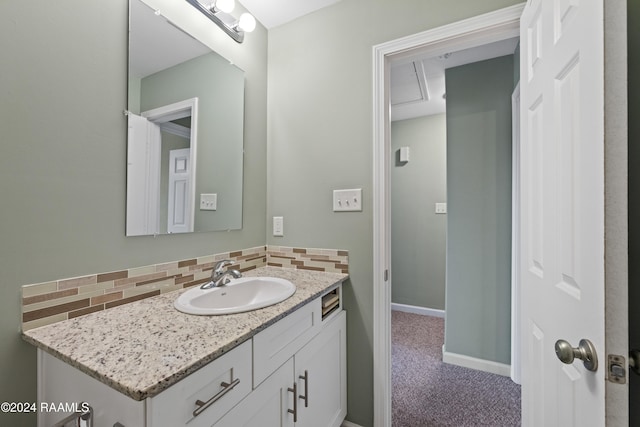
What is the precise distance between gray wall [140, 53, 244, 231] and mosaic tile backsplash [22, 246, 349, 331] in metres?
0.19

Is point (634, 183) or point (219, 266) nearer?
point (634, 183)

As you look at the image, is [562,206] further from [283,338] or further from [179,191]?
[179,191]

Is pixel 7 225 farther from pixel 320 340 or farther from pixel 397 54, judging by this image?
pixel 397 54

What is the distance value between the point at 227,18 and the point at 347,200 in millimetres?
1180

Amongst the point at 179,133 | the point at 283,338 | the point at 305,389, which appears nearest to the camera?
the point at 283,338

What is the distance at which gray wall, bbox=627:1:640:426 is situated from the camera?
0.79 metres

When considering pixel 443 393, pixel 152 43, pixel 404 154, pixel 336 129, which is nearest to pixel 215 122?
pixel 152 43

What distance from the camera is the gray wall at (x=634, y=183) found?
791 millimetres

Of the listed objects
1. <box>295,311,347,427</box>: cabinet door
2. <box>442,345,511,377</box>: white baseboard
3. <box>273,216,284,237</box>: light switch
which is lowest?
<box>442,345,511,377</box>: white baseboard

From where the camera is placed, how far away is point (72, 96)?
904mm

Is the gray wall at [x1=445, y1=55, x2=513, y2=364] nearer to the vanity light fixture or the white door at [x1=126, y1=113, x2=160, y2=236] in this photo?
the vanity light fixture

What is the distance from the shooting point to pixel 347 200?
1521 millimetres

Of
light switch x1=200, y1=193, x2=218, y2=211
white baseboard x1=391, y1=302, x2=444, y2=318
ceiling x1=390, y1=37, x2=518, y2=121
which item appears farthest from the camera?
white baseboard x1=391, y1=302, x2=444, y2=318

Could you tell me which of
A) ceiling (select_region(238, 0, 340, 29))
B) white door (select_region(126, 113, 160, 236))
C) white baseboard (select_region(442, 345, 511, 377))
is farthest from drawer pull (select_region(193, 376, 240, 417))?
white baseboard (select_region(442, 345, 511, 377))
